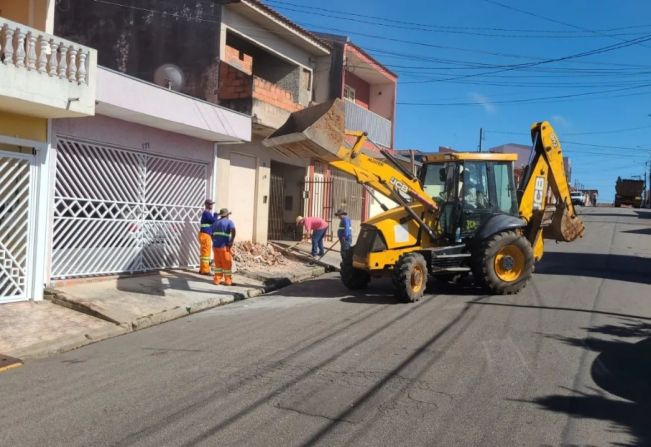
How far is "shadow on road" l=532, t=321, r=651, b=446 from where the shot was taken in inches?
183

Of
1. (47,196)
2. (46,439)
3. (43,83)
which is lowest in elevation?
(46,439)

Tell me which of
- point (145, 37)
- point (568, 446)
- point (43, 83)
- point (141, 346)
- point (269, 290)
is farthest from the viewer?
point (145, 37)

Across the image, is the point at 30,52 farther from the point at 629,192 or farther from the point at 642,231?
the point at 629,192

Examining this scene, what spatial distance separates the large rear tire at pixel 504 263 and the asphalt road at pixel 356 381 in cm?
87

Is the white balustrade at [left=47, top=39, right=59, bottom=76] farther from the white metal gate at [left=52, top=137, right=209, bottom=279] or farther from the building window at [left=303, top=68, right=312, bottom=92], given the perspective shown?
the building window at [left=303, top=68, right=312, bottom=92]

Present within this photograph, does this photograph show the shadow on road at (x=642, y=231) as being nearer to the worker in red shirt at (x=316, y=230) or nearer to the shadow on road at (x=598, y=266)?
the shadow on road at (x=598, y=266)

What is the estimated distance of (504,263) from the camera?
35.2 feet

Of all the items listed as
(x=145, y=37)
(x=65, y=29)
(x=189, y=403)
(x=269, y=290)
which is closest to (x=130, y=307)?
(x=269, y=290)

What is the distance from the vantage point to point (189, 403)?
16.5 feet

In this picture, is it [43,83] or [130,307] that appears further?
[130,307]

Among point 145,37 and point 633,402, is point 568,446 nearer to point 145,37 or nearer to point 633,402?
point 633,402

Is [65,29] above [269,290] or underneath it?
above

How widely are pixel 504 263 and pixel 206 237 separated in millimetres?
6292

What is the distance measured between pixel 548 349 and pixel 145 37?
45.0 ft
